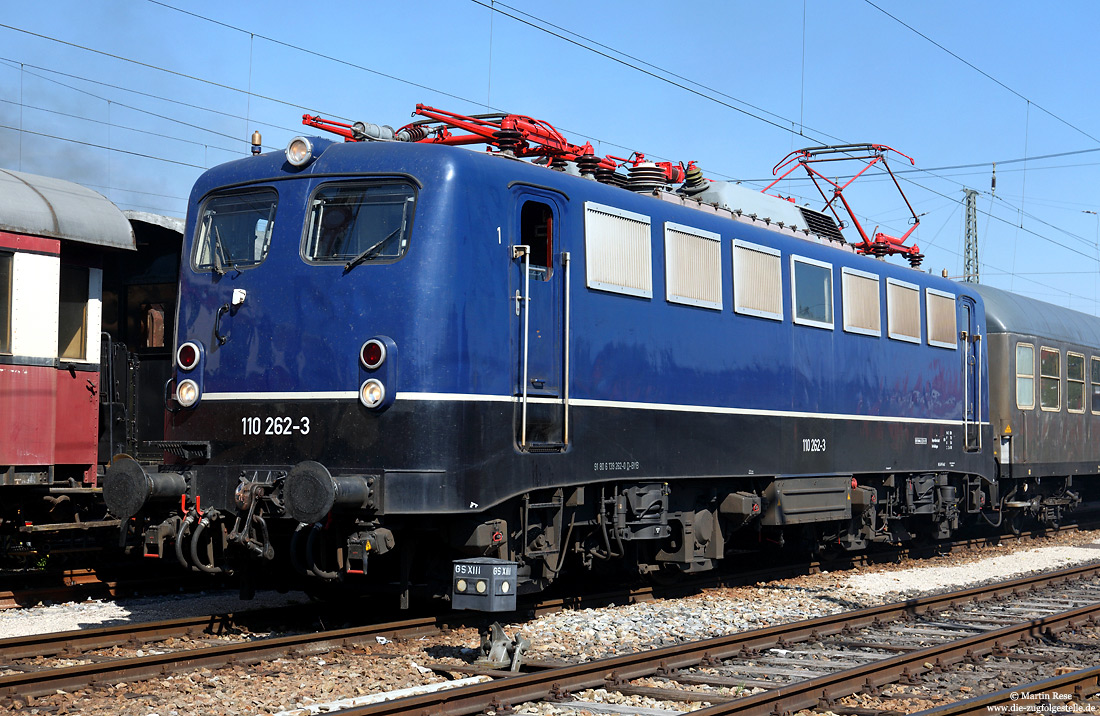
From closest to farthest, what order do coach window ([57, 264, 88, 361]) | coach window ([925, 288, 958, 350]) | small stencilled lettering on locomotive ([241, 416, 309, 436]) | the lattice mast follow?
small stencilled lettering on locomotive ([241, 416, 309, 436]), coach window ([57, 264, 88, 361]), coach window ([925, 288, 958, 350]), the lattice mast

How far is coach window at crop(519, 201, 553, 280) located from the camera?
32.3ft

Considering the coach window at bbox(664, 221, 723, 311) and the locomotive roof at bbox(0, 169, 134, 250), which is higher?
the locomotive roof at bbox(0, 169, 134, 250)

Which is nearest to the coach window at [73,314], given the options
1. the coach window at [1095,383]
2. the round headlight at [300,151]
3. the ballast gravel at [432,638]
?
the ballast gravel at [432,638]

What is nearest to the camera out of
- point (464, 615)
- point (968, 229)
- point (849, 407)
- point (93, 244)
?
point (464, 615)

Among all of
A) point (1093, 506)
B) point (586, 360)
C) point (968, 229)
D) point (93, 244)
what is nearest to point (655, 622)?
point (586, 360)

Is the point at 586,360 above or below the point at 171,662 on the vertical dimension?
above

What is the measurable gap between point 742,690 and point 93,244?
8997 mm

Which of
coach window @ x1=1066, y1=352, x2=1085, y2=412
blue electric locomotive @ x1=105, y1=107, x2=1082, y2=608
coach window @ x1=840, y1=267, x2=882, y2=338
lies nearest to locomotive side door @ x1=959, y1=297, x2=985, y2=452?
coach window @ x1=840, y1=267, x2=882, y2=338

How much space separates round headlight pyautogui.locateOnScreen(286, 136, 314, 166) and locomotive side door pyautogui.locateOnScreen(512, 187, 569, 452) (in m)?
1.73

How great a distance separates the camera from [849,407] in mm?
14125

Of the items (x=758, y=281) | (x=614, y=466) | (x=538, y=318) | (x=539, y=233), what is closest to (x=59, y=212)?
(x=539, y=233)

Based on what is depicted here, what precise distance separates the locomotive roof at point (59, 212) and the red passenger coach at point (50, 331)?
0.01 metres

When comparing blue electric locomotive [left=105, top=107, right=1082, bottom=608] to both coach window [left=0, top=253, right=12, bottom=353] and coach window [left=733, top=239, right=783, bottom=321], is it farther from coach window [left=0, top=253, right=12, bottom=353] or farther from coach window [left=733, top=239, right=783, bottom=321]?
coach window [left=0, top=253, right=12, bottom=353]

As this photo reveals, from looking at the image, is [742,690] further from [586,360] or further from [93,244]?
[93,244]
